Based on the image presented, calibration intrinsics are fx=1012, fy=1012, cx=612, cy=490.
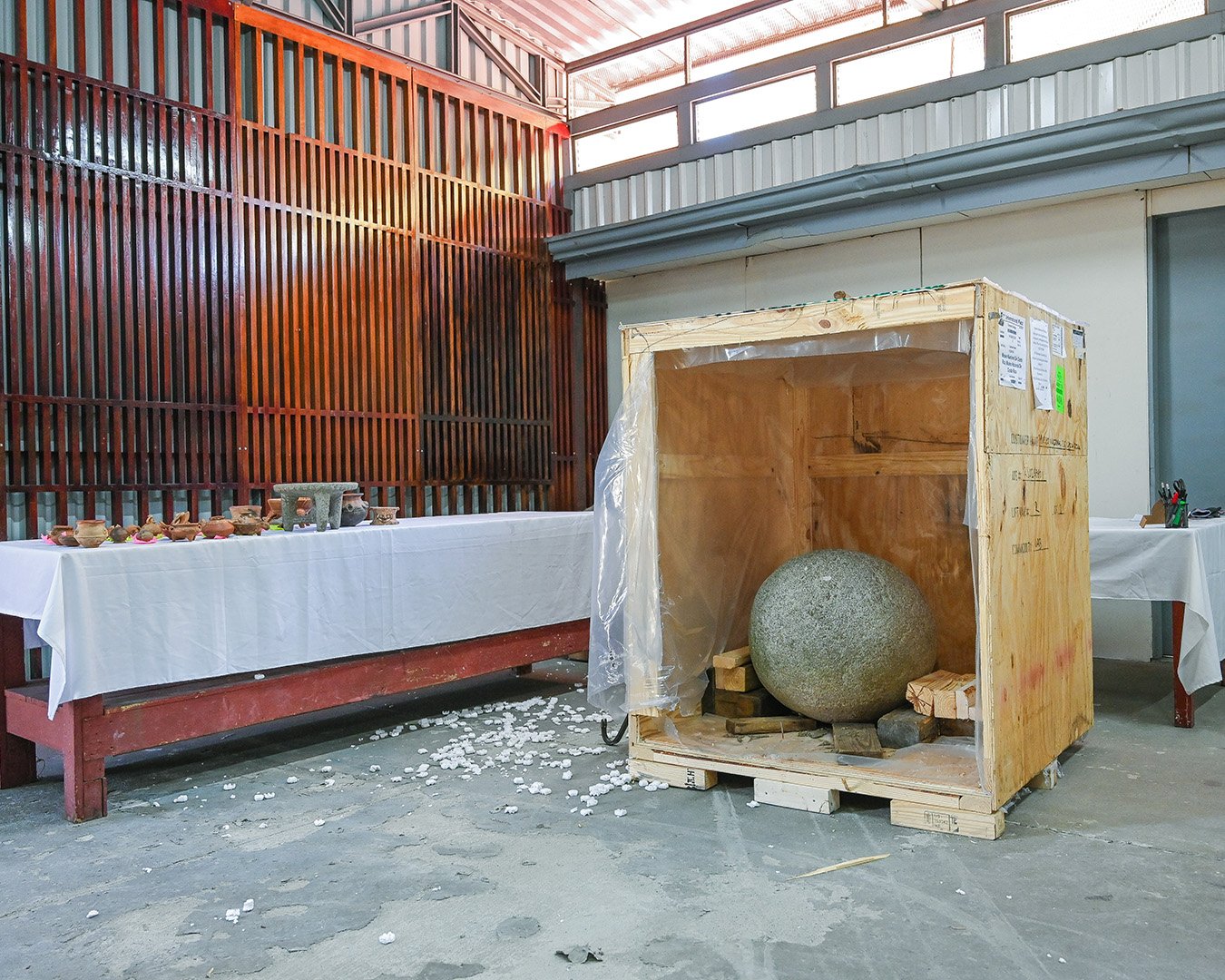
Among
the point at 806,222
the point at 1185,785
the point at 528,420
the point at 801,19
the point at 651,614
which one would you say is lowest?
the point at 1185,785

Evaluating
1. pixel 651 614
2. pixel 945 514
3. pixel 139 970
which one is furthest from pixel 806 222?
pixel 139 970

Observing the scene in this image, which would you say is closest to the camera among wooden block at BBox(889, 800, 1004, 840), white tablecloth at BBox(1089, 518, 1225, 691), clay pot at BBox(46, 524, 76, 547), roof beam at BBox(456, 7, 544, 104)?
wooden block at BBox(889, 800, 1004, 840)

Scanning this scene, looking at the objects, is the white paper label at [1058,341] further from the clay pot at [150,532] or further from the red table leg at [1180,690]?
the clay pot at [150,532]

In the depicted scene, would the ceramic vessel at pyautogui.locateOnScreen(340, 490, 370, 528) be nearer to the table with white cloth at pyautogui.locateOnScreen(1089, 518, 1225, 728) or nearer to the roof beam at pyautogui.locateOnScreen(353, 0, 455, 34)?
the table with white cloth at pyautogui.locateOnScreen(1089, 518, 1225, 728)

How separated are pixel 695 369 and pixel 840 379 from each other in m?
0.95

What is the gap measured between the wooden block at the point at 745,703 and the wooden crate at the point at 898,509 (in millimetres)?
139

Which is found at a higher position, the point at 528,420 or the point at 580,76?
the point at 580,76

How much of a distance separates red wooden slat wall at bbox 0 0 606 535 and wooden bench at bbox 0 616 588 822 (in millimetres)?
1888

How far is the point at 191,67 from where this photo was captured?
7320 millimetres

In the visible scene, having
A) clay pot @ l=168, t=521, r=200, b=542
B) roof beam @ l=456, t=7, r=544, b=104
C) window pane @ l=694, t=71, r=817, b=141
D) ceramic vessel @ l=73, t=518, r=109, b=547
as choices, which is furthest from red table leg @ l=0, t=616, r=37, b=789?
window pane @ l=694, t=71, r=817, b=141

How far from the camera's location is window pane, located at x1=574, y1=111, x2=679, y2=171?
31.2ft

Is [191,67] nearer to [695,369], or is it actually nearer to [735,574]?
[695,369]

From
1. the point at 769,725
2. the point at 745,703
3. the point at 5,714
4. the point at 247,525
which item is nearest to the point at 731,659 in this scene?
the point at 745,703

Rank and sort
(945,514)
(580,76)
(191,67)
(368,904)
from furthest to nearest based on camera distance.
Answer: (580,76) → (191,67) → (945,514) → (368,904)
